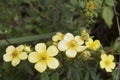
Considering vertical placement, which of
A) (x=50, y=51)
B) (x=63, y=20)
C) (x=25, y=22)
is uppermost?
(x=50, y=51)

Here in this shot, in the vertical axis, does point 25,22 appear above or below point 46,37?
below

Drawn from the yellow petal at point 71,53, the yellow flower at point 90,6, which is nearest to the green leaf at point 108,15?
the yellow flower at point 90,6

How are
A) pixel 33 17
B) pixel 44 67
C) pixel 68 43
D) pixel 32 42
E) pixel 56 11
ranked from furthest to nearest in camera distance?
pixel 33 17
pixel 56 11
pixel 32 42
pixel 68 43
pixel 44 67

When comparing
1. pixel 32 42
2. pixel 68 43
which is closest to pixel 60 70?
pixel 68 43

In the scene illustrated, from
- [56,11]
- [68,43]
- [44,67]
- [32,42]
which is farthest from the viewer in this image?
[56,11]

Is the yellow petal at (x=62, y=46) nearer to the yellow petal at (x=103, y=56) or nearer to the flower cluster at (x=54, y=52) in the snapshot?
the flower cluster at (x=54, y=52)

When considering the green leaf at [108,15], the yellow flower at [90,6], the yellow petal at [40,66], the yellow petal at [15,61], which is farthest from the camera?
the green leaf at [108,15]

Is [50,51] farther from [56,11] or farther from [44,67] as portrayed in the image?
[56,11]
